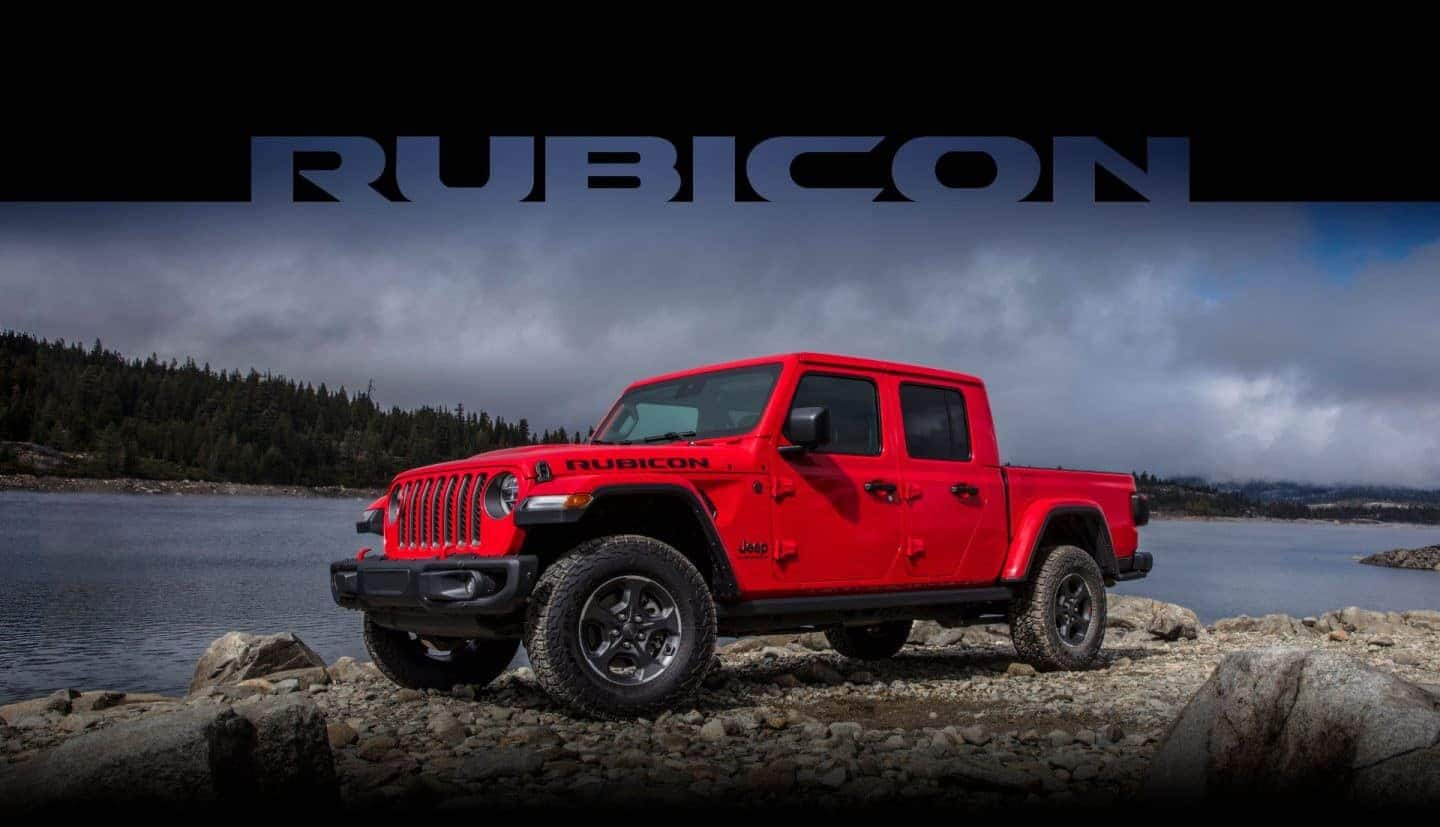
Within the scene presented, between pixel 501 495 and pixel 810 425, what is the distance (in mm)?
1815

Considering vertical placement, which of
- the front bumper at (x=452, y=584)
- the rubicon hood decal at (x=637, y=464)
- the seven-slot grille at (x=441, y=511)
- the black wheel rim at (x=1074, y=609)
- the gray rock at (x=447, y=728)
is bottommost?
the gray rock at (x=447, y=728)

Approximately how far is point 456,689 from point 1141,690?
15.1 ft

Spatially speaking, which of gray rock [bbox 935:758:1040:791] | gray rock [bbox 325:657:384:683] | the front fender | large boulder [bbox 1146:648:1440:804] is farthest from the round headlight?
the front fender

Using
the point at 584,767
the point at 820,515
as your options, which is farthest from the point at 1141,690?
the point at 584,767

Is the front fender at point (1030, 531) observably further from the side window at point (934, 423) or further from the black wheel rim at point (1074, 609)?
the side window at point (934, 423)

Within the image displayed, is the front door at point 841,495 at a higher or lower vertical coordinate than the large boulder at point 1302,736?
higher

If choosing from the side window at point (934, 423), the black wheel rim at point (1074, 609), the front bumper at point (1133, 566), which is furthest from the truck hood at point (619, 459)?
the front bumper at point (1133, 566)

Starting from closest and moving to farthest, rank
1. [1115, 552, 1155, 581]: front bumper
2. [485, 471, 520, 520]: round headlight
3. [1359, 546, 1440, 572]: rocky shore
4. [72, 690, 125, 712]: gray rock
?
[485, 471, 520, 520]: round headlight
[72, 690, 125, 712]: gray rock
[1115, 552, 1155, 581]: front bumper
[1359, 546, 1440, 572]: rocky shore

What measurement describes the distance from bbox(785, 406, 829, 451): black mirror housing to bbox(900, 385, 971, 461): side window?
1386mm

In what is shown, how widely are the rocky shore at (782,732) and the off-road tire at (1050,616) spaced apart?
170 millimetres

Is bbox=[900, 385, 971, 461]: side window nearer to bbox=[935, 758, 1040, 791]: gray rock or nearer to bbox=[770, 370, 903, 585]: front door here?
bbox=[770, 370, 903, 585]: front door

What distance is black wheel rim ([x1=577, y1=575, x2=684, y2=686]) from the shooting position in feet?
19.5

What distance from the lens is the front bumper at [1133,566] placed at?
30.4 feet

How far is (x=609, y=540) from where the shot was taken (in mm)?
6004
